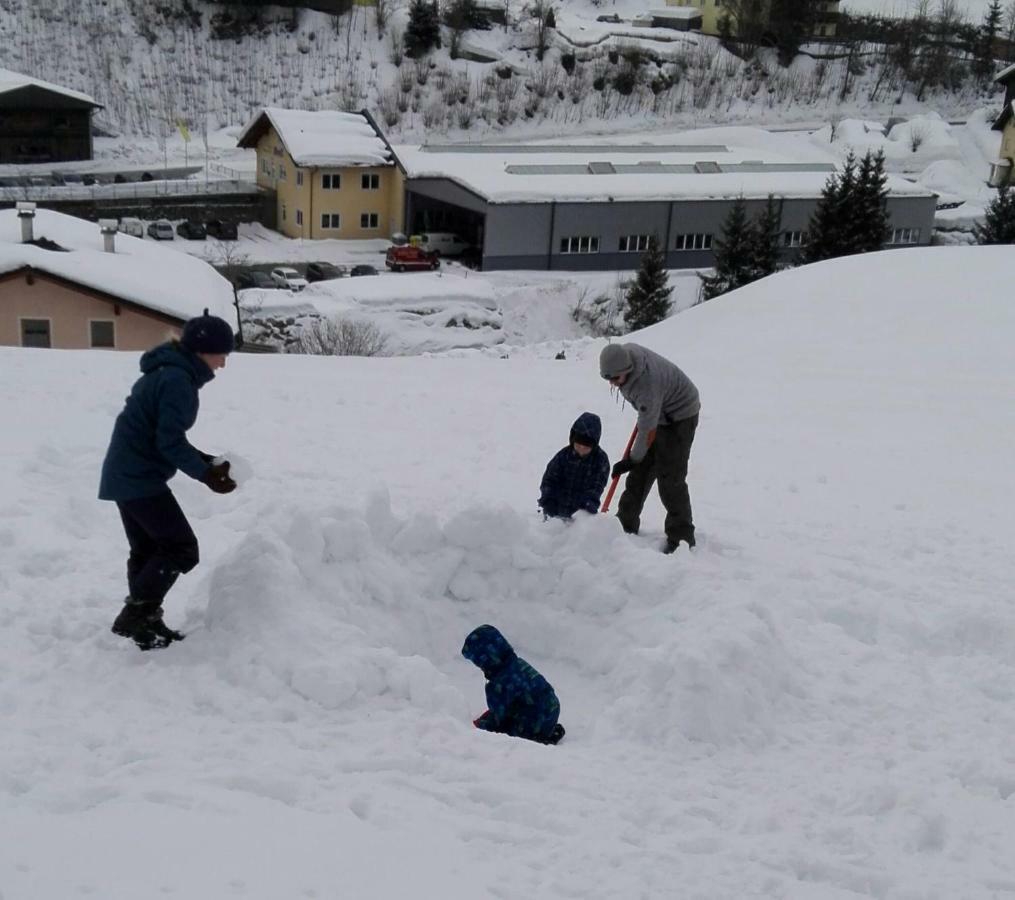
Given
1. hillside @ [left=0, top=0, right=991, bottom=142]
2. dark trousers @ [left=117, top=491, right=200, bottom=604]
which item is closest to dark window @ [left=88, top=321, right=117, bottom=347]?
dark trousers @ [left=117, top=491, right=200, bottom=604]

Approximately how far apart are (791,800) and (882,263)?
18.1 metres

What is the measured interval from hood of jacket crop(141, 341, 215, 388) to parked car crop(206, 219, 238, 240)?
35723 millimetres

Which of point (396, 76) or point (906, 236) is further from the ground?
point (396, 76)

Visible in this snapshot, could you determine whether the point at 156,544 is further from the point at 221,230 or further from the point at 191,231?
the point at 221,230

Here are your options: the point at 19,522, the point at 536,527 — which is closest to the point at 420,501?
the point at 536,527

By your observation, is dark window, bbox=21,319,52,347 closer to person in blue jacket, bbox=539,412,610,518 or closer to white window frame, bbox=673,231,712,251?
person in blue jacket, bbox=539,412,610,518

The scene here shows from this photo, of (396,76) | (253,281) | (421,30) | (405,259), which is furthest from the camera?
(421,30)

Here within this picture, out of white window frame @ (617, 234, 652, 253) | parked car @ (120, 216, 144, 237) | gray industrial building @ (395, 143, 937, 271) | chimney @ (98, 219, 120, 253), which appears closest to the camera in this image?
chimney @ (98, 219, 120, 253)

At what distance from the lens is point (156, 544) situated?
5.01 metres

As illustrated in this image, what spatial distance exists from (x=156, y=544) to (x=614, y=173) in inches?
1492

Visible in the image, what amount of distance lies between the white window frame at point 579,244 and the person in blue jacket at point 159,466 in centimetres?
3473

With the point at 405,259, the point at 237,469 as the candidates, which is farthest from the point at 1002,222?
the point at 237,469

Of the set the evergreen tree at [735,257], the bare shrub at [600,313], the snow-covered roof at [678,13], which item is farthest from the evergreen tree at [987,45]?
the evergreen tree at [735,257]

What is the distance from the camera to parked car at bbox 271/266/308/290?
31.2m
